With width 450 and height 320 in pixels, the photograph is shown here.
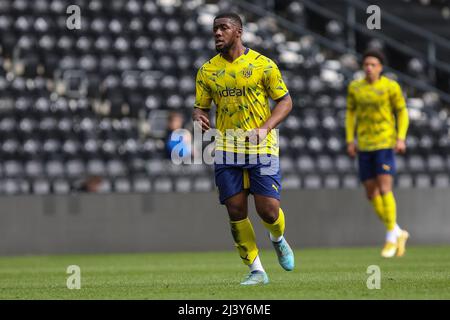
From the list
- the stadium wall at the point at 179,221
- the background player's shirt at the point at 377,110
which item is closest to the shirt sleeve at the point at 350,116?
the background player's shirt at the point at 377,110

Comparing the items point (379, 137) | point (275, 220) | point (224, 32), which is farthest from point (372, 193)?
point (224, 32)

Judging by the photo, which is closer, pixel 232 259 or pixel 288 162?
pixel 232 259

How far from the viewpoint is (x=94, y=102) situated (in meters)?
19.9

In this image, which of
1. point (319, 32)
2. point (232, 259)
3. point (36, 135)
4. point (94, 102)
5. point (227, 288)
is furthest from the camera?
point (319, 32)

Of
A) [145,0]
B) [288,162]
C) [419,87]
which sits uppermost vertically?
[145,0]

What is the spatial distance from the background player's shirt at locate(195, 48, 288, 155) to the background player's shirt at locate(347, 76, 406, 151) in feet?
15.4

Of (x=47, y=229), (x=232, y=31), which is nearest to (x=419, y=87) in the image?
(x=47, y=229)

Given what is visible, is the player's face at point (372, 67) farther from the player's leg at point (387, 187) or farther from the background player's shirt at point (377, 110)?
the player's leg at point (387, 187)

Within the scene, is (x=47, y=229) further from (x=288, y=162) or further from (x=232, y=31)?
(x=232, y=31)

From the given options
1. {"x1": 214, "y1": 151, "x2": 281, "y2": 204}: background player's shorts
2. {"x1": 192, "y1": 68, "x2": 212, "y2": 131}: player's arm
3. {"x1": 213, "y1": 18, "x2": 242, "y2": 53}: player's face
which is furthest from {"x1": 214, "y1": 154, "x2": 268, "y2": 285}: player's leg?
{"x1": 213, "y1": 18, "x2": 242, "y2": 53}: player's face

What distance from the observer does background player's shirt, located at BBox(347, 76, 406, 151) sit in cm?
1373

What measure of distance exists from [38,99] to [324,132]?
16.1 feet

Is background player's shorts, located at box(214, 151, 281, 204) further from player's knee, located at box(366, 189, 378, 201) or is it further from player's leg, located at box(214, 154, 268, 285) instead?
player's knee, located at box(366, 189, 378, 201)

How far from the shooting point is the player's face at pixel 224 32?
29.4 feet
